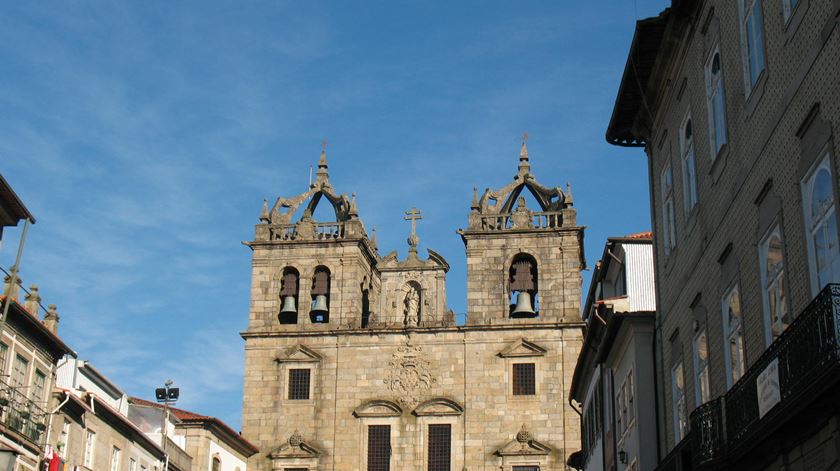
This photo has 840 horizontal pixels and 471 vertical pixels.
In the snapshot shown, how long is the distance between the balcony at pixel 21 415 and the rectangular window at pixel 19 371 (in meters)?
0.14

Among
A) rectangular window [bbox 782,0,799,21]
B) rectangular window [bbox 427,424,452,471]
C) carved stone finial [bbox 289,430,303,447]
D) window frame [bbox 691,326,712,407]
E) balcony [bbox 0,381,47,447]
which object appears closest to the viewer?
rectangular window [bbox 782,0,799,21]

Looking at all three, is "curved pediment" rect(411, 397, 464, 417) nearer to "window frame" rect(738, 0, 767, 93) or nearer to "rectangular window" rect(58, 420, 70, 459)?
"rectangular window" rect(58, 420, 70, 459)

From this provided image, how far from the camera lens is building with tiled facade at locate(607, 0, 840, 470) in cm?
1252

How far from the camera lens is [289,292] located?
50.8 m

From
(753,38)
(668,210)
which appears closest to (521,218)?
(668,210)

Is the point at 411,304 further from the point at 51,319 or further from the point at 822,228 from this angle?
the point at 822,228

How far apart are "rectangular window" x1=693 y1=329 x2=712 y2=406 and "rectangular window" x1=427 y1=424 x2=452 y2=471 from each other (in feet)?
95.4

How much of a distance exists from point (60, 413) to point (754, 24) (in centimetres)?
2321

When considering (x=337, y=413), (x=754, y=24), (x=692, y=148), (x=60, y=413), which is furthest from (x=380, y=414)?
(x=754, y=24)

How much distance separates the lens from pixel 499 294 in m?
49.2

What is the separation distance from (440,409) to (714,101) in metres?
31.2

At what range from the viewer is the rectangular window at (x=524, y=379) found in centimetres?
4772

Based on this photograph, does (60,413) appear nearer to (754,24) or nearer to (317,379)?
(317,379)

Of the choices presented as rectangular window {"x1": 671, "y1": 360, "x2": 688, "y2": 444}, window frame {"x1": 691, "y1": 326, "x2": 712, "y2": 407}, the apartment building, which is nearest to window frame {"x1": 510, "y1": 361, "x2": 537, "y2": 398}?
the apartment building
